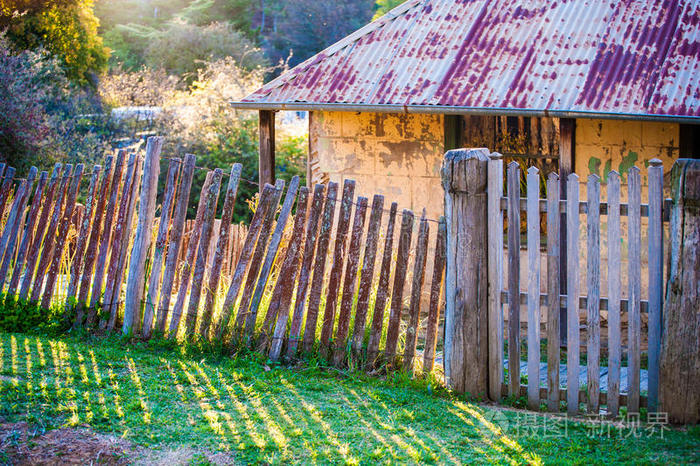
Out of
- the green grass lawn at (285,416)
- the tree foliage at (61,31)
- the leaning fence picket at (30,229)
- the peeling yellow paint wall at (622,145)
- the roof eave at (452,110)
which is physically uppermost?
the tree foliage at (61,31)

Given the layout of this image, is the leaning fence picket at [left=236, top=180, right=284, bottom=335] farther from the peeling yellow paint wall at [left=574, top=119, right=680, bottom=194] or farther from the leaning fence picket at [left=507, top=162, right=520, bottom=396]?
the peeling yellow paint wall at [left=574, top=119, right=680, bottom=194]

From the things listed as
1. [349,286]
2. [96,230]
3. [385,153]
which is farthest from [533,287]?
[385,153]

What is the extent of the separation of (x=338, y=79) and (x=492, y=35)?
6.53 feet

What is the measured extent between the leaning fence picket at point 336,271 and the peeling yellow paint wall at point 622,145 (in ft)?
13.5

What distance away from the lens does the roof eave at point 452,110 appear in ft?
25.6

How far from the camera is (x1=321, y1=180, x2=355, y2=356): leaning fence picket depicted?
5738 millimetres

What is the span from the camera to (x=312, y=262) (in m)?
5.86

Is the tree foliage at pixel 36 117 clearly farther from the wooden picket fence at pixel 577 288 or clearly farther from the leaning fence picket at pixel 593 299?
the leaning fence picket at pixel 593 299

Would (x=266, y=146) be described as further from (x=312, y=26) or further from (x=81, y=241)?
(x=312, y=26)

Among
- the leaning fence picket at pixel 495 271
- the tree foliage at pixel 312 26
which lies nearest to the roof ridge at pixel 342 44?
the leaning fence picket at pixel 495 271

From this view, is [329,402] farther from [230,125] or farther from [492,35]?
[230,125]

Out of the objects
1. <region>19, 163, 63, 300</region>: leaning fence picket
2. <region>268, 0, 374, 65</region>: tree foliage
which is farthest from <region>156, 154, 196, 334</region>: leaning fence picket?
<region>268, 0, 374, 65</region>: tree foliage

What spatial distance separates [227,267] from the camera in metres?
6.67

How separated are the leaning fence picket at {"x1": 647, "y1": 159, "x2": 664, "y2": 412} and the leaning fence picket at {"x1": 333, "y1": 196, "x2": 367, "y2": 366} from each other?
202 cm
